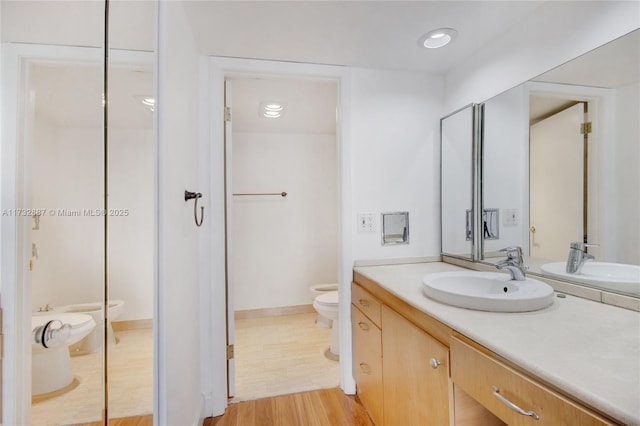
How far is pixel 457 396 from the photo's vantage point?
96 centimetres

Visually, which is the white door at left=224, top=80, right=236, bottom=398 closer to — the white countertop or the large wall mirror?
the white countertop

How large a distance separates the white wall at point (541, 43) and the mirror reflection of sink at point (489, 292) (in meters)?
0.96

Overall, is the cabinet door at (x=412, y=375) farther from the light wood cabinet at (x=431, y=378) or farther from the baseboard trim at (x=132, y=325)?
the baseboard trim at (x=132, y=325)

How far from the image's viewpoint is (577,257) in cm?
120

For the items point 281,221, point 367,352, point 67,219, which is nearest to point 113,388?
point 67,219

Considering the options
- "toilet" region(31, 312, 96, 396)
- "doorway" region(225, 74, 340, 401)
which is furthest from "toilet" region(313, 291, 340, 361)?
"toilet" region(31, 312, 96, 396)

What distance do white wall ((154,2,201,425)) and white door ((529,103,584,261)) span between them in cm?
158

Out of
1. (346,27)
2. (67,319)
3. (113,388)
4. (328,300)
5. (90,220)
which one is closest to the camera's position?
(67,319)

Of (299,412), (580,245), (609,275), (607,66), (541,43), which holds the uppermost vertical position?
(541,43)

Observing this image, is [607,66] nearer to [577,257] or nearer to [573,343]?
[577,257]

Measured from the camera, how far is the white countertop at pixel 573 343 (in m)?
0.57

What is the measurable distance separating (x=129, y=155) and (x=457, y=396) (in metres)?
1.23

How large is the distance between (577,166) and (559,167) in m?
0.08

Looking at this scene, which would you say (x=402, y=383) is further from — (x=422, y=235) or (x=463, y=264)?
(x=422, y=235)
